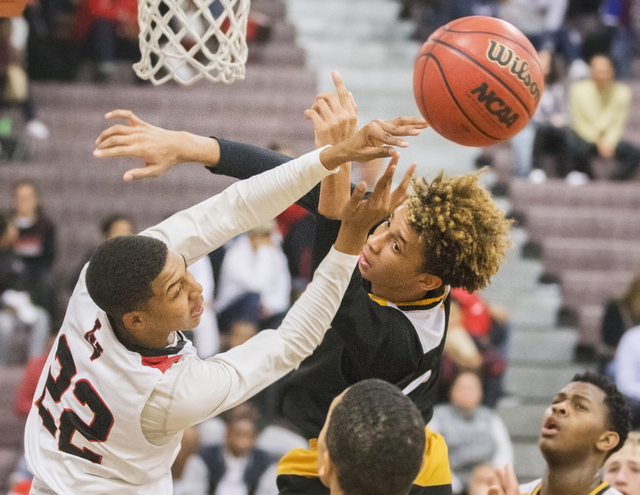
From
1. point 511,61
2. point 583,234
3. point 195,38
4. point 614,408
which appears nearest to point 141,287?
point 195,38

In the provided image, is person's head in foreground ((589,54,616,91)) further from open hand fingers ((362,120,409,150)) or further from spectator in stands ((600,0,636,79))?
open hand fingers ((362,120,409,150))

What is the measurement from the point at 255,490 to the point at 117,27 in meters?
4.66

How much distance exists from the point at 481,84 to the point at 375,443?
1.45m

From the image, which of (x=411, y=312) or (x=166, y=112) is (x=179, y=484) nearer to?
(x=411, y=312)

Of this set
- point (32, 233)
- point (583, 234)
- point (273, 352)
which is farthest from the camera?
point (583, 234)

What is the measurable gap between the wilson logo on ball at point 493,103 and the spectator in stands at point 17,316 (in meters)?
3.93

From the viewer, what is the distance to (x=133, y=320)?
8.27 ft

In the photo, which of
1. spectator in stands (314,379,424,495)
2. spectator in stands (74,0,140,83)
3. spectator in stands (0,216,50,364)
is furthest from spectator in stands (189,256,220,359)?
spectator in stands (314,379,424,495)

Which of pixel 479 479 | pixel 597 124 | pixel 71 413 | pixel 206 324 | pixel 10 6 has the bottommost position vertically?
pixel 479 479

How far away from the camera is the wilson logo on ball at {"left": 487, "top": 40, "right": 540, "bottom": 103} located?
305cm

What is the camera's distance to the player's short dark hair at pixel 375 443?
210 centimetres

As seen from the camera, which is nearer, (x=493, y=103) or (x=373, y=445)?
(x=373, y=445)

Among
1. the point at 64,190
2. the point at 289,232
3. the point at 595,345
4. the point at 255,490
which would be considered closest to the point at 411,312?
the point at 255,490

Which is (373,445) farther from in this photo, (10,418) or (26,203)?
(26,203)
